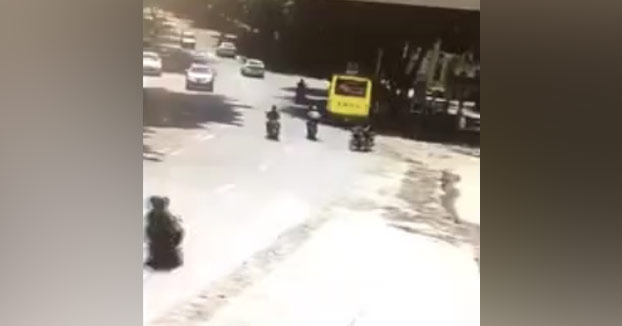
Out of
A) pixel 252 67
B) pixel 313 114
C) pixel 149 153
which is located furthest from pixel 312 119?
pixel 149 153

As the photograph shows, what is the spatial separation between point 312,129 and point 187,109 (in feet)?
0.61

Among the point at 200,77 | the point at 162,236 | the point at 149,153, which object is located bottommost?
the point at 162,236

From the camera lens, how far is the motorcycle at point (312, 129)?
4.22 feet

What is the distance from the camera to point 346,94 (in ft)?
4.24

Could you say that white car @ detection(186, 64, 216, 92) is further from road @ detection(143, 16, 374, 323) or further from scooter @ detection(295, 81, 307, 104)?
scooter @ detection(295, 81, 307, 104)

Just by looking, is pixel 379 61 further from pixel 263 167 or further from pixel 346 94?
pixel 263 167

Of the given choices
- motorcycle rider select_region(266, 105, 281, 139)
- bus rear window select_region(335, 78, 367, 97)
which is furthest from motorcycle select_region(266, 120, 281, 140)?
bus rear window select_region(335, 78, 367, 97)

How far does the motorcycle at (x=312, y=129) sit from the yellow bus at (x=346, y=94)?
0.03 metres
